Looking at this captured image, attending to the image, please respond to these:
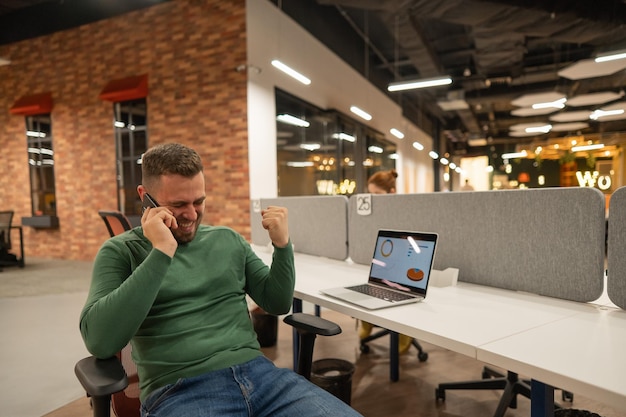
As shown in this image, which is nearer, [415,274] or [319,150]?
[415,274]

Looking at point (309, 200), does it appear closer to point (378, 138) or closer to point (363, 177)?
point (363, 177)

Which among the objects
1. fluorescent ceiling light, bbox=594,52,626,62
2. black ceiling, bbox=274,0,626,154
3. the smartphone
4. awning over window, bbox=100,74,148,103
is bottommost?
the smartphone

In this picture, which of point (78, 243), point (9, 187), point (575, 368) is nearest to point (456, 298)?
point (575, 368)

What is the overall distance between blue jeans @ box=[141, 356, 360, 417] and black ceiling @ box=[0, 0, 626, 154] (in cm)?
450

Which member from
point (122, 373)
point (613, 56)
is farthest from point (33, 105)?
point (613, 56)

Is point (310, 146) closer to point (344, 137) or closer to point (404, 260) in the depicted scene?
point (344, 137)

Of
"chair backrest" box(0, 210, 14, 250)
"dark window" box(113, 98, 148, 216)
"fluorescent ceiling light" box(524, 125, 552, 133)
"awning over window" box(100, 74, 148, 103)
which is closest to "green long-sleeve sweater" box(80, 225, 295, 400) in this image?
"awning over window" box(100, 74, 148, 103)

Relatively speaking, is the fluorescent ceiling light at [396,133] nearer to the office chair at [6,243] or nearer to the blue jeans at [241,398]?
the office chair at [6,243]

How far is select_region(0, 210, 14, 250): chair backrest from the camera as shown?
233 inches

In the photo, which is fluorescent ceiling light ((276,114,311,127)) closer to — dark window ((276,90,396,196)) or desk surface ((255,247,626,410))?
dark window ((276,90,396,196))

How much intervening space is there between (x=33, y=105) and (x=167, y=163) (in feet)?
23.9

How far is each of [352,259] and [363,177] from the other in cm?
679

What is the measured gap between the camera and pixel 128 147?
621cm

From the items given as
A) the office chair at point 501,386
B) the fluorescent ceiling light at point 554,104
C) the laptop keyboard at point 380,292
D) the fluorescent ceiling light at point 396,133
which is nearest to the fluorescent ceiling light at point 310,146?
the fluorescent ceiling light at point 396,133
